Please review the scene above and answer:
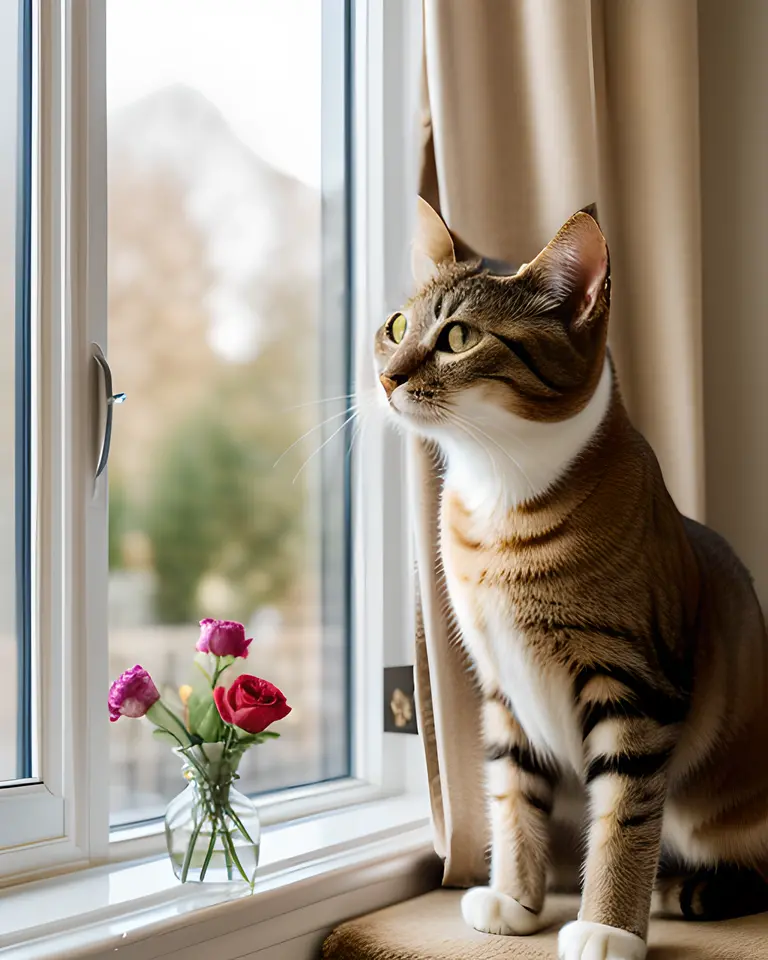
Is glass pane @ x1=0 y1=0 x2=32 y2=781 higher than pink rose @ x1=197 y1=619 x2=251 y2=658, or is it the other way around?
glass pane @ x1=0 y1=0 x2=32 y2=781

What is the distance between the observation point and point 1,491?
3.98ft

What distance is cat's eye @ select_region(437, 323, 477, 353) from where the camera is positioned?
1.11 meters

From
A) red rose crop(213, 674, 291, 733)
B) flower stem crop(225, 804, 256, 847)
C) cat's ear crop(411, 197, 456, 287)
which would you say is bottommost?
flower stem crop(225, 804, 256, 847)

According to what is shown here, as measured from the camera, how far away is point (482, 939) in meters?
1.15

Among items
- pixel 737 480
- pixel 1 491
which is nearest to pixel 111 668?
pixel 1 491

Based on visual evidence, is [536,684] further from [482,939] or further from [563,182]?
[563,182]

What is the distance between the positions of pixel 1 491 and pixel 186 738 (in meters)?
0.36

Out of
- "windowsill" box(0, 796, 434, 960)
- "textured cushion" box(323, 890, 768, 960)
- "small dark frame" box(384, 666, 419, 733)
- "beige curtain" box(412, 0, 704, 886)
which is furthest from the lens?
"small dark frame" box(384, 666, 419, 733)

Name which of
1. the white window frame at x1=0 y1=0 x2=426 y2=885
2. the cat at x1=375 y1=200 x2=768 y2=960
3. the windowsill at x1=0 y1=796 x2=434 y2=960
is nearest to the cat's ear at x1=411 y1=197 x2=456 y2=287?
the cat at x1=375 y1=200 x2=768 y2=960

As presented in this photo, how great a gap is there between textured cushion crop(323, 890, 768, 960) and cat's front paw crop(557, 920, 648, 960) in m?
0.06

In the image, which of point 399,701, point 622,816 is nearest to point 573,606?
point 622,816

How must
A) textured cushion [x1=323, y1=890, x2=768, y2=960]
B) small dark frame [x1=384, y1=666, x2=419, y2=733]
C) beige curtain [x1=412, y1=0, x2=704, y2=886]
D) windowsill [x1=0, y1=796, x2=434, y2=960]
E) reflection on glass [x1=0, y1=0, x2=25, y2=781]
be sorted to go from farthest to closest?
small dark frame [x1=384, y1=666, x2=419, y2=733]
beige curtain [x1=412, y1=0, x2=704, y2=886]
reflection on glass [x1=0, y1=0, x2=25, y2=781]
textured cushion [x1=323, y1=890, x2=768, y2=960]
windowsill [x1=0, y1=796, x2=434, y2=960]

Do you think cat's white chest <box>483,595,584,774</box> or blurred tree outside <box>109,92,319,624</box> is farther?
blurred tree outside <box>109,92,319,624</box>

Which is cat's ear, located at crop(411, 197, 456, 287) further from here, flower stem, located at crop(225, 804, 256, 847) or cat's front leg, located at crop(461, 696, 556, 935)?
flower stem, located at crop(225, 804, 256, 847)
